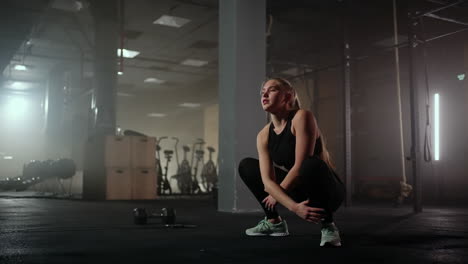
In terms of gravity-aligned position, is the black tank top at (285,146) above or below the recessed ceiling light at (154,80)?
below

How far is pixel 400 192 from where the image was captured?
6.02m

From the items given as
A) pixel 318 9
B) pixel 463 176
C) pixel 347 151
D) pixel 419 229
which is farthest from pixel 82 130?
pixel 419 229

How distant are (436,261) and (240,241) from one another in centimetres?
101

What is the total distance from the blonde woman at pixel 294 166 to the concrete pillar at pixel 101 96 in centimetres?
579

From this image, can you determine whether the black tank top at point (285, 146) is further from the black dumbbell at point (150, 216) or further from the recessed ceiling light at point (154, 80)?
the recessed ceiling light at point (154, 80)

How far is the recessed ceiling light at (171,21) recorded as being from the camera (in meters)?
9.54

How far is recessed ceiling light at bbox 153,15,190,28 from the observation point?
954 centimetres

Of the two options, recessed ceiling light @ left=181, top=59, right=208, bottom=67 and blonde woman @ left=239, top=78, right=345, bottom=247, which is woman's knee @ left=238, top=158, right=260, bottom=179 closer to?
blonde woman @ left=239, top=78, right=345, bottom=247

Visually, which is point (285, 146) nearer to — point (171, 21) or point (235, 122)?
point (235, 122)

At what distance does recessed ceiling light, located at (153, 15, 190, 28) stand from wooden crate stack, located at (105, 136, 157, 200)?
2.76m

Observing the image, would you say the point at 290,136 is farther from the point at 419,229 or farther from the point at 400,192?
the point at 400,192

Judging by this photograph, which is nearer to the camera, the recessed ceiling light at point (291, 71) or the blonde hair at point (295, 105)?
the blonde hair at point (295, 105)

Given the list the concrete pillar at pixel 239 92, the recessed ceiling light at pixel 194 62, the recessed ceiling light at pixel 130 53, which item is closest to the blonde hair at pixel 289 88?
the concrete pillar at pixel 239 92

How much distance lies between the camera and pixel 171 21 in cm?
973
